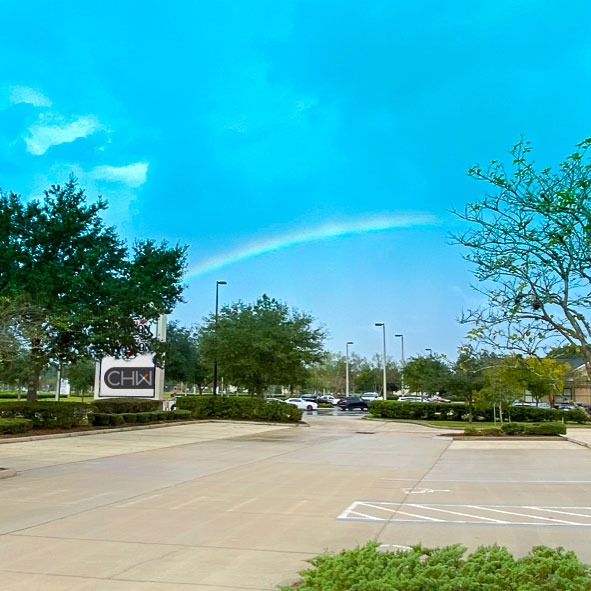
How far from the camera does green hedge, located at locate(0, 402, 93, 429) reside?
24.0 meters

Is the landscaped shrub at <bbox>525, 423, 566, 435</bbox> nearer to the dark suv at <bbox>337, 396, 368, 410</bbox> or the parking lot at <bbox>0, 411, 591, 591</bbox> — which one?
the parking lot at <bbox>0, 411, 591, 591</bbox>

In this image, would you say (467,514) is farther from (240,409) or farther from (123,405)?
(240,409)

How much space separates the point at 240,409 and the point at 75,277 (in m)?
15.6

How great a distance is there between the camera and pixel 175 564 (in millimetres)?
6027

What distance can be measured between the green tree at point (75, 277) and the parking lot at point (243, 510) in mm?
6261

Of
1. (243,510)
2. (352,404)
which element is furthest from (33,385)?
(352,404)

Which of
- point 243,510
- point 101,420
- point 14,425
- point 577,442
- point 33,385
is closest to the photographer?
point 243,510

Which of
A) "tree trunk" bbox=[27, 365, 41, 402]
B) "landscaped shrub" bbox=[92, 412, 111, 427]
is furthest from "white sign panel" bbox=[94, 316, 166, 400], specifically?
"tree trunk" bbox=[27, 365, 41, 402]

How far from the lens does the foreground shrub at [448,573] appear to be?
163 inches

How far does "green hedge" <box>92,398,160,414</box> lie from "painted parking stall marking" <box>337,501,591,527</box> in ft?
79.5

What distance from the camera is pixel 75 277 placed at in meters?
23.2

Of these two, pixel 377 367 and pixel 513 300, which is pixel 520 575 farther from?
pixel 377 367

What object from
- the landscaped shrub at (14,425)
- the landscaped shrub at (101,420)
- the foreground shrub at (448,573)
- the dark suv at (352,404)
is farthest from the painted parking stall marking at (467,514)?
the dark suv at (352,404)

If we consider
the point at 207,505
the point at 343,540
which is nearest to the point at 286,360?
the point at 207,505
